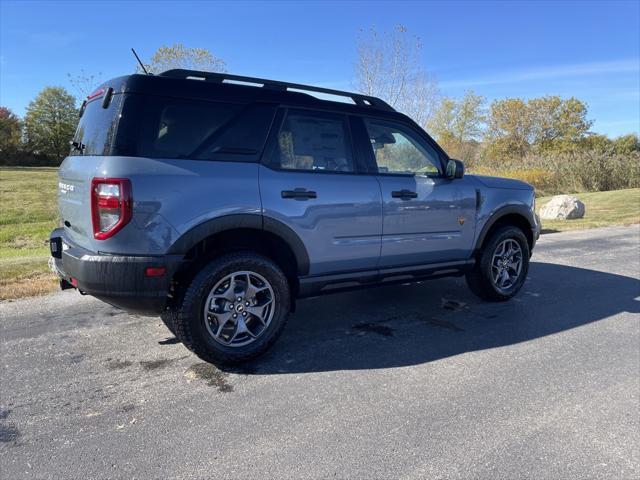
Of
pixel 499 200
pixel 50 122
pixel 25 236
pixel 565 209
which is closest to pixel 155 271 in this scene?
pixel 499 200

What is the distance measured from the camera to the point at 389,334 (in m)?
4.34

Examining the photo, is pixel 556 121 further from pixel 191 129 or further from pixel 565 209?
pixel 191 129

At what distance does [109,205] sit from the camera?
3137 millimetres

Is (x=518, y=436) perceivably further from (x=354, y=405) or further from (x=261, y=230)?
(x=261, y=230)

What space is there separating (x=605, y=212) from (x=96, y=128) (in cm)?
1682

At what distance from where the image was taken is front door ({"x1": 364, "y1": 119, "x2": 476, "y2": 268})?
4.36 m

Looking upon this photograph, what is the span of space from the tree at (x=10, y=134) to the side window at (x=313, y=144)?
66004 millimetres

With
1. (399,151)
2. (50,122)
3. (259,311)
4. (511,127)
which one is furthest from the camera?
(50,122)

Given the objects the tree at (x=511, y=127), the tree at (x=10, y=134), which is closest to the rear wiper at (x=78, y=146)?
the tree at (x=511, y=127)

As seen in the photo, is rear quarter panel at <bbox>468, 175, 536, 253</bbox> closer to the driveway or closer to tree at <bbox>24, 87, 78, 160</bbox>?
the driveway

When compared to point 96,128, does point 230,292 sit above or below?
below

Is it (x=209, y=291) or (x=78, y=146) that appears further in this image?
(x=78, y=146)

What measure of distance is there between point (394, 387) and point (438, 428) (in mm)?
546

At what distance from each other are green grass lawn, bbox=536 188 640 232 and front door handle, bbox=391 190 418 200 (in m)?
8.87
